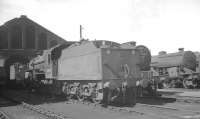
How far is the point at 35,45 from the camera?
36.2 meters

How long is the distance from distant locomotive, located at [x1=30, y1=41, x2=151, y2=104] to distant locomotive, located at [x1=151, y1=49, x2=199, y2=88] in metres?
10.5

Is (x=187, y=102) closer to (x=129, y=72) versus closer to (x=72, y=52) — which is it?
(x=129, y=72)

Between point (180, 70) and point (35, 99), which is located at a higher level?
point (180, 70)

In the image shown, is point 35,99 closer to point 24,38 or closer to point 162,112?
point 162,112

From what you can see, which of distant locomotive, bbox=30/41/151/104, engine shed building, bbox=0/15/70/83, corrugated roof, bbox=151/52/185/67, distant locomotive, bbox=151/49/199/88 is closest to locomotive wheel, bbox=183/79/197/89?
distant locomotive, bbox=151/49/199/88

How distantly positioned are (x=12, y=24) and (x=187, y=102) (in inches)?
1148

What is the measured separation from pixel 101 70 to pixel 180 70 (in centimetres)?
1322

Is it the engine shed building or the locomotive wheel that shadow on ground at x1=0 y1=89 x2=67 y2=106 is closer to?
the locomotive wheel

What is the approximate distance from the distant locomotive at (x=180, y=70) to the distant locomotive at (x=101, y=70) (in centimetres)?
1046

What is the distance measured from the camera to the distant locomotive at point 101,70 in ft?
38.9

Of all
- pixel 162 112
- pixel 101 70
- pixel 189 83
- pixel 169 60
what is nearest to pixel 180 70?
pixel 189 83

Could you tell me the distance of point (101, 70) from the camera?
11750mm

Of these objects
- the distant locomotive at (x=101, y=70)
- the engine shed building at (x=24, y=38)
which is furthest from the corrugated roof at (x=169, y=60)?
the engine shed building at (x=24, y=38)

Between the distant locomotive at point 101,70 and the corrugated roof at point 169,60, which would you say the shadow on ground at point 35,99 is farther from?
the corrugated roof at point 169,60
